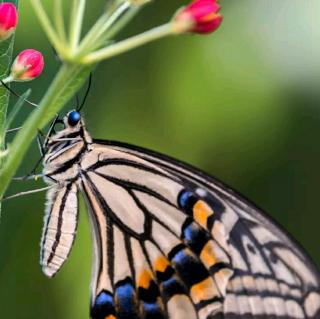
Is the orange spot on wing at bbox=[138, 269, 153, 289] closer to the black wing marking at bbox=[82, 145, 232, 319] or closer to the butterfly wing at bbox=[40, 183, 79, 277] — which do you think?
the black wing marking at bbox=[82, 145, 232, 319]

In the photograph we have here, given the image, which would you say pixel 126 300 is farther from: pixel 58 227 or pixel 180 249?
pixel 58 227

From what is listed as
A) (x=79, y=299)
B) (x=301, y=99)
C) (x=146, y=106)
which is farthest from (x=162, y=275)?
(x=301, y=99)

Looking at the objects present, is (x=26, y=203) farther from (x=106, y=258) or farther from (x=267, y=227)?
(x=267, y=227)

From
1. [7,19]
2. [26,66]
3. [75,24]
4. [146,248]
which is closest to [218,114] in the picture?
[146,248]

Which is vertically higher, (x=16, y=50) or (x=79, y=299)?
(x=16, y=50)

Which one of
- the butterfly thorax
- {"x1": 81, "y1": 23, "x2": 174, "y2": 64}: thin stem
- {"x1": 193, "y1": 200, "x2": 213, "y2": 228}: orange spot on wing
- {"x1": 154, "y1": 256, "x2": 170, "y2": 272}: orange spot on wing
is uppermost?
{"x1": 81, "y1": 23, "x2": 174, "y2": 64}: thin stem

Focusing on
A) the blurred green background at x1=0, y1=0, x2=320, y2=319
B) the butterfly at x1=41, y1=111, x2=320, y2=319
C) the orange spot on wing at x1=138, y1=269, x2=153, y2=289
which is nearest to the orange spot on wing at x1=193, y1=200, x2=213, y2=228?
the butterfly at x1=41, y1=111, x2=320, y2=319

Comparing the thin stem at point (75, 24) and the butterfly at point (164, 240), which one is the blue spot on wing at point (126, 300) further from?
the thin stem at point (75, 24)
